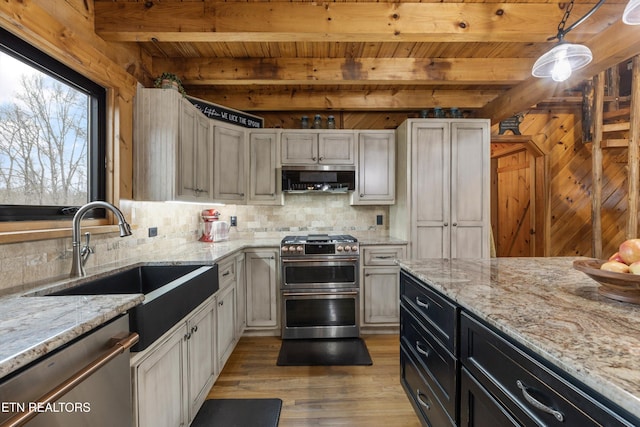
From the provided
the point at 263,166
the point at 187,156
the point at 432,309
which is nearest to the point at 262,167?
the point at 263,166

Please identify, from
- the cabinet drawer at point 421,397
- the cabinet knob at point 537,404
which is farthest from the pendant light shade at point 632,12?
the cabinet drawer at point 421,397

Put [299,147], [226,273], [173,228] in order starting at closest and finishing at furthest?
[226,273] → [173,228] → [299,147]

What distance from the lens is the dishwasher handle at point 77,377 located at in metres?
0.62

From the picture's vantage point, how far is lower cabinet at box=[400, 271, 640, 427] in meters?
0.65

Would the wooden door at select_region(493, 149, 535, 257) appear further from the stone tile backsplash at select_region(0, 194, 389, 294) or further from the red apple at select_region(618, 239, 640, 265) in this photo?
the red apple at select_region(618, 239, 640, 265)

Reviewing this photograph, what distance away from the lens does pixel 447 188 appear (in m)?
2.93

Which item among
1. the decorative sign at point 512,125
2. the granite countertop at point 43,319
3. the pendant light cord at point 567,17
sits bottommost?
the granite countertop at point 43,319

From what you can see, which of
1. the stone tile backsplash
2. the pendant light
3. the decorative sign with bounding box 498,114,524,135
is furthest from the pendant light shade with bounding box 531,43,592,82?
the decorative sign with bounding box 498,114,524,135

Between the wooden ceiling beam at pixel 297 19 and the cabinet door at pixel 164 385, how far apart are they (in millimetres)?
1985

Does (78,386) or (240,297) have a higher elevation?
(78,386)

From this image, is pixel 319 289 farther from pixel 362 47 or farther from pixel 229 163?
pixel 362 47

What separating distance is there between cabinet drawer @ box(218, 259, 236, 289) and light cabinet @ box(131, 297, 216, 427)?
0.22 meters

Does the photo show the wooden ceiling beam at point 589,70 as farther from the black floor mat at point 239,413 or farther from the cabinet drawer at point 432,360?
the black floor mat at point 239,413

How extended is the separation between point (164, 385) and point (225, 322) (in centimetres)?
92
